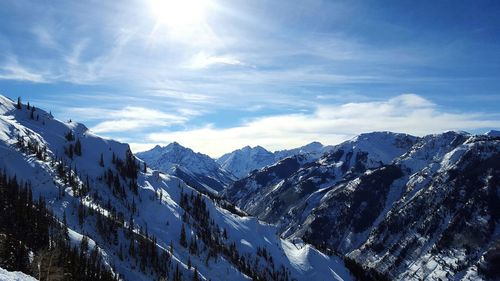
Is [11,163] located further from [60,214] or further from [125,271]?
[125,271]

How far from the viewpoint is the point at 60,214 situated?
170375mm

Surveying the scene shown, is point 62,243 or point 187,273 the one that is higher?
point 62,243

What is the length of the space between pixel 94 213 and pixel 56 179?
26.2 metres

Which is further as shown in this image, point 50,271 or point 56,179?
point 56,179

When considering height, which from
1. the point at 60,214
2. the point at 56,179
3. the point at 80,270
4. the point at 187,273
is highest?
the point at 56,179

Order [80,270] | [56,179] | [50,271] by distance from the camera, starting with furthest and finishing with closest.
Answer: [56,179] → [80,270] → [50,271]

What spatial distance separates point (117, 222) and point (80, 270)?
59173 mm

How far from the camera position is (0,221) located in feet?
445

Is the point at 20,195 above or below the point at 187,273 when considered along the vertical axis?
above

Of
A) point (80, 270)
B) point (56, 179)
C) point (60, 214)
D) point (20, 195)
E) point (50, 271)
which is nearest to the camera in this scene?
point (50, 271)

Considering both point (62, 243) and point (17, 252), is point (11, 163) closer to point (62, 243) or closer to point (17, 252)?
point (62, 243)

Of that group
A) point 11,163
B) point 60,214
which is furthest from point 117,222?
point 11,163

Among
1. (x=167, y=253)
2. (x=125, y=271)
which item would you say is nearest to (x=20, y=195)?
(x=125, y=271)

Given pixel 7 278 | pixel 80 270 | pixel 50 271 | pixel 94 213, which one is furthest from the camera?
pixel 94 213
